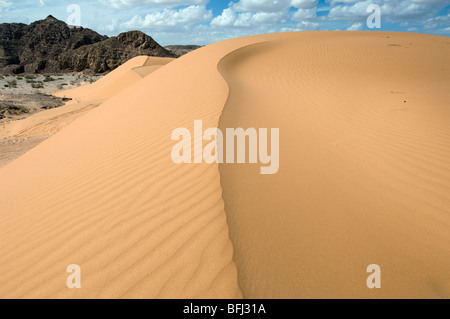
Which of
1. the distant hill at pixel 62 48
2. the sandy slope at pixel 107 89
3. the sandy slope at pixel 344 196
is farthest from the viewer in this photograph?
the distant hill at pixel 62 48

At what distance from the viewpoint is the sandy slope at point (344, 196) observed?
5.97ft

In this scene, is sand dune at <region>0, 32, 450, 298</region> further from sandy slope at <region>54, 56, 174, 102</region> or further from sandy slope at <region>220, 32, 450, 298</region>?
sandy slope at <region>54, 56, 174, 102</region>

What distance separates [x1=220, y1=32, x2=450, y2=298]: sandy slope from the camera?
1820 mm

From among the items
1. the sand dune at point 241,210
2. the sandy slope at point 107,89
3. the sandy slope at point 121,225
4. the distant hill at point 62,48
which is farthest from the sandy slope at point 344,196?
the distant hill at point 62,48

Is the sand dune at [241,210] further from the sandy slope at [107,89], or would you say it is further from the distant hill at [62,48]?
the distant hill at [62,48]

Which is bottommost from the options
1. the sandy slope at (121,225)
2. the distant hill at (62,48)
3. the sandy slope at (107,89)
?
the sandy slope at (121,225)

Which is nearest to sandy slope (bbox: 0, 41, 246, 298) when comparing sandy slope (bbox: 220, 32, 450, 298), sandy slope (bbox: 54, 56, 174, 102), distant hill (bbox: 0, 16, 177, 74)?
sandy slope (bbox: 220, 32, 450, 298)

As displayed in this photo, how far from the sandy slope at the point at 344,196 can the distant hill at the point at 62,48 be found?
33.5 m

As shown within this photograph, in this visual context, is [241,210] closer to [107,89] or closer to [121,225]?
[121,225]

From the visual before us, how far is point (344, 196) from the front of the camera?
2658 millimetres

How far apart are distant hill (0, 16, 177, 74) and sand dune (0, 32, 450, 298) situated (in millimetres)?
33045

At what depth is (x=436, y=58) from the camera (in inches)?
387

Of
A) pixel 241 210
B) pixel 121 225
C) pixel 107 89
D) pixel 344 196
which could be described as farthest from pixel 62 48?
pixel 344 196
